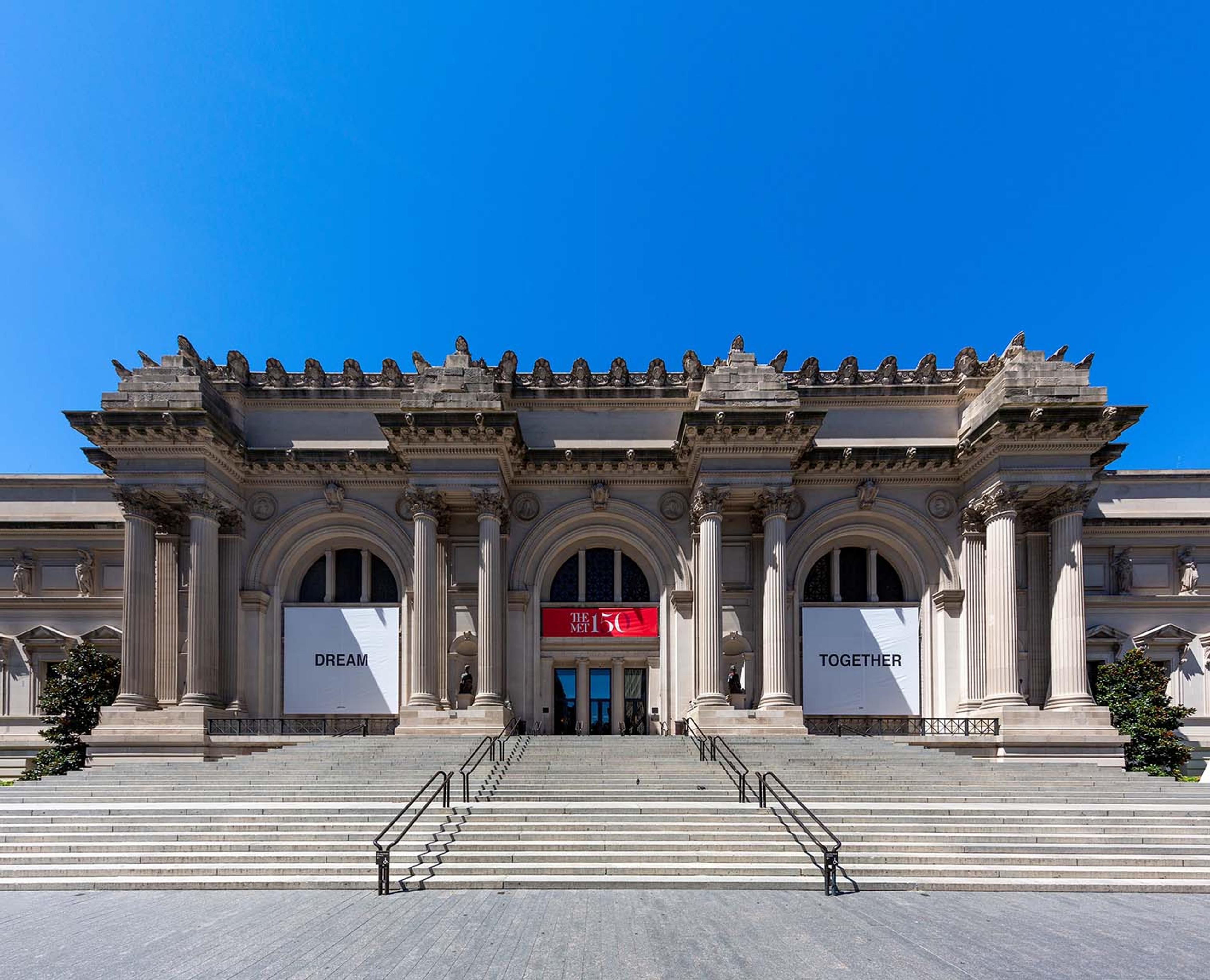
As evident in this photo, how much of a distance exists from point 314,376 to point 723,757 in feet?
64.3

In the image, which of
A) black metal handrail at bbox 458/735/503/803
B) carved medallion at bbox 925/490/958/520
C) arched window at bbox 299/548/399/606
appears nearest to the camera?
black metal handrail at bbox 458/735/503/803

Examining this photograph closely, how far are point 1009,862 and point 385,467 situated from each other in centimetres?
2172

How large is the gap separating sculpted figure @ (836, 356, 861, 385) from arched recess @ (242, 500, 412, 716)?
16310 mm

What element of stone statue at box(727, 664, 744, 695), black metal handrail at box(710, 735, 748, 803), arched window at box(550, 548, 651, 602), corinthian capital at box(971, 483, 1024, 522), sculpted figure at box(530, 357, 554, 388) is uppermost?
sculpted figure at box(530, 357, 554, 388)

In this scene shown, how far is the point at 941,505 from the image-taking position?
28.7 metres

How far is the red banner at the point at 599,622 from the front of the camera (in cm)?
2919

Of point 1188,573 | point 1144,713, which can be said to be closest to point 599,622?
point 1144,713

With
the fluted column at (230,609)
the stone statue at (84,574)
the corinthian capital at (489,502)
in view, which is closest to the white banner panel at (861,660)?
the corinthian capital at (489,502)

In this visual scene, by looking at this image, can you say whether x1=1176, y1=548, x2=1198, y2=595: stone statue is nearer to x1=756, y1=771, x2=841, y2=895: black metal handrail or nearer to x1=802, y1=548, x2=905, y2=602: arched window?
x1=802, y1=548, x2=905, y2=602: arched window

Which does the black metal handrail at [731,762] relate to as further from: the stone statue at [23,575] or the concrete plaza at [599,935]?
the stone statue at [23,575]

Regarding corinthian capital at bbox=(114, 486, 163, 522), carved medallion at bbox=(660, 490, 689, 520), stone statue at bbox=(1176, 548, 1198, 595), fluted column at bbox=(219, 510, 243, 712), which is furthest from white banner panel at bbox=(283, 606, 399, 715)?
stone statue at bbox=(1176, 548, 1198, 595)

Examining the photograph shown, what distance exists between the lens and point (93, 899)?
1271 centimetres

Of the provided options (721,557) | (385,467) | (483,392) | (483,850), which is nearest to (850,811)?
(483,850)

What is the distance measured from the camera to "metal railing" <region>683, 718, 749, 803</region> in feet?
55.2
